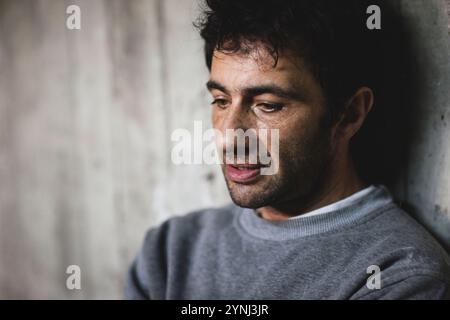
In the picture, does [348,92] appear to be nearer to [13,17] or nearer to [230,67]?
[230,67]

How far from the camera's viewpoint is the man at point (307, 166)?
3.58 ft

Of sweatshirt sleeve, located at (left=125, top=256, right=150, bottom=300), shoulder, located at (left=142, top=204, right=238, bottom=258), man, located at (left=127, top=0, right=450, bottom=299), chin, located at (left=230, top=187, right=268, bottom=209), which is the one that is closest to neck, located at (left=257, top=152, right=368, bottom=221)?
man, located at (left=127, top=0, right=450, bottom=299)

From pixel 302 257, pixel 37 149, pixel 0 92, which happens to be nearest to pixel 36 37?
pixel 0 92

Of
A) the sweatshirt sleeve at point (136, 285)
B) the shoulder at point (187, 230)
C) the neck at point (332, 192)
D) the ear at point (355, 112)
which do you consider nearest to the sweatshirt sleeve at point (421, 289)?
the neck at point (332, 192)

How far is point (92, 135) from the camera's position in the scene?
6.14 feet

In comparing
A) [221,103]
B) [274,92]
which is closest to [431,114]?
[274,92]

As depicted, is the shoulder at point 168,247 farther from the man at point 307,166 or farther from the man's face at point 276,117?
the man's face at point 276,117

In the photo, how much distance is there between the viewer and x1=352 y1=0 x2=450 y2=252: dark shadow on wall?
1199 millimetres

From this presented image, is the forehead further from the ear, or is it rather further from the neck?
the neck

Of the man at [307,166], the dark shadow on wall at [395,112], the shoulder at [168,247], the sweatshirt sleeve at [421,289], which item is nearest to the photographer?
the sweatshirt sleeve at [421,289]

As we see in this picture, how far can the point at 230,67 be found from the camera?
1141 mm

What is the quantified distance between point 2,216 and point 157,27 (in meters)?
1.30

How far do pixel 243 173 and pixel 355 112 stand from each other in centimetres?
35

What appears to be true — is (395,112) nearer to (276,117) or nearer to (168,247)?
(276,117)
